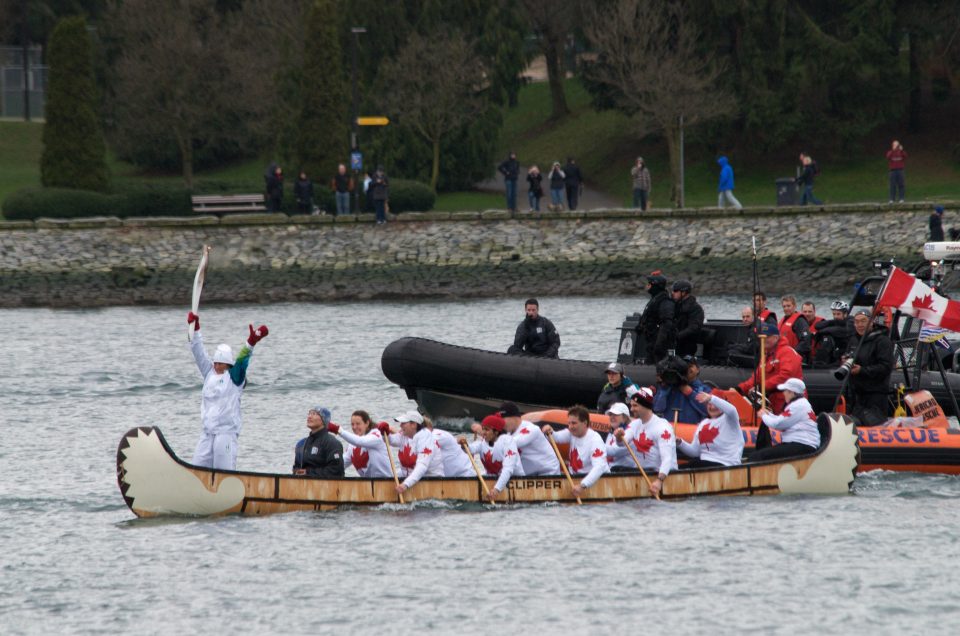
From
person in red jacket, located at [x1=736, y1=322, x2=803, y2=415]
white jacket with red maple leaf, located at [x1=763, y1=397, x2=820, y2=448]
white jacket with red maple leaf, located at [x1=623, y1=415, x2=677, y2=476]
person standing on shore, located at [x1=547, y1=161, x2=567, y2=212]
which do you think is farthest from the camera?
person standing on shore, located at [x1=547, y1=161, x2=567, y2=212]

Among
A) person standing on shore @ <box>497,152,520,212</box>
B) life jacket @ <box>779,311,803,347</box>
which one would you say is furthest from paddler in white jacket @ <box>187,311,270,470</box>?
person standing on shore @ <box>497,152,520,212</box>

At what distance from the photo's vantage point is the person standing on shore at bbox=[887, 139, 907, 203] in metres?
45.5

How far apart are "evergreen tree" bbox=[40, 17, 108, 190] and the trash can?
21891 millimetres

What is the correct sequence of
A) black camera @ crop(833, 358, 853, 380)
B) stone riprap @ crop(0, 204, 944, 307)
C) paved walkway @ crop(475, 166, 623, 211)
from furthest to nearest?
paved walkway @ crop(475, 166, 623, 211) → stone riprap @ crop(0, 204, 944, 307) → black camera @ crop(833, 358, 853, 380)

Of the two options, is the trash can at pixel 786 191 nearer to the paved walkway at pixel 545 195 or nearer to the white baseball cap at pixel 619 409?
the paved walkway at pixel 545 195

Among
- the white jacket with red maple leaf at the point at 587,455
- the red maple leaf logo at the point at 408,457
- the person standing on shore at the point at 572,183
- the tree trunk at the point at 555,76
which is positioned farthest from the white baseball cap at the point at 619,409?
the tree trunk at the point at 555,76

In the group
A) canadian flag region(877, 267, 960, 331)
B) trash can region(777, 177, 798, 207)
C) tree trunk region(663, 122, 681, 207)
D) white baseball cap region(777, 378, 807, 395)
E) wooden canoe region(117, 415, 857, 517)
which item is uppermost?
tree trunk region(663, 122, 681, 207)

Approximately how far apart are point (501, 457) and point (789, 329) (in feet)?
20.5

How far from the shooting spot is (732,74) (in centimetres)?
5738

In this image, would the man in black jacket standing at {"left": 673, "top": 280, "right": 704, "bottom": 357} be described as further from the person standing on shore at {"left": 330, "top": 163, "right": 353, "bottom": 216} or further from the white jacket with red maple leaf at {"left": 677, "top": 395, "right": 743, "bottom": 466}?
the person standing on shore at {"left": 330, "top": 163, "right": 353, "bottom": 216}

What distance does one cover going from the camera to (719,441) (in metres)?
18.2

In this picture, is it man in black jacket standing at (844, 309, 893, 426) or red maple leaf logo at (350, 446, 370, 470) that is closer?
red maple leaf logo at (350, 446, 370, 470)

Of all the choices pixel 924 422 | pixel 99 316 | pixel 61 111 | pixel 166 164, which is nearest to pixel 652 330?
pixel 924 422

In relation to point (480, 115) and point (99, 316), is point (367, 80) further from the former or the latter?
point (99, 316)
